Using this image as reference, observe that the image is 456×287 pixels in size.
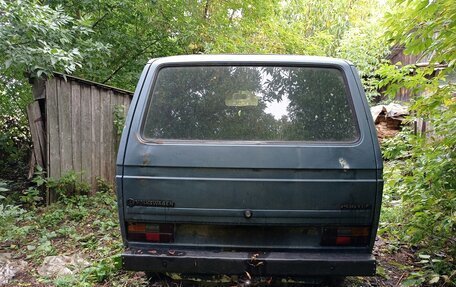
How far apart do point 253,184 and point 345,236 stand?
27.9 inches

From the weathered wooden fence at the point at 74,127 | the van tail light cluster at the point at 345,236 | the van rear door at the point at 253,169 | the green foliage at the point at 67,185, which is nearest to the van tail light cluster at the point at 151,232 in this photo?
the van rear door at the point at 253,169

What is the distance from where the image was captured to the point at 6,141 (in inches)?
256

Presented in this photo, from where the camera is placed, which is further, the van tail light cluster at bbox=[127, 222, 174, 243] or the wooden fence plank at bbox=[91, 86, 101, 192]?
the wooden fence plank at bbox=[91, 86, 101, 192]

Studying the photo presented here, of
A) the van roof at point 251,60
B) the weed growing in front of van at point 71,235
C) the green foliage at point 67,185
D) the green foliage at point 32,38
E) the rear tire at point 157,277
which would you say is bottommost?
the weed growing in front of van at point 71,235

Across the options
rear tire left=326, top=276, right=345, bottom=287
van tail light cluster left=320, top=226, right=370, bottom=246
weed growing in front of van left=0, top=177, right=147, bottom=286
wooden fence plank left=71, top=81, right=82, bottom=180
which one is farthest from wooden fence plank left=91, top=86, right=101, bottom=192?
van tail light cluster left=320, top=226, right=370, bottom=246

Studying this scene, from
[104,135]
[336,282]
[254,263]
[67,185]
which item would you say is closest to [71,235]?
[67,185]

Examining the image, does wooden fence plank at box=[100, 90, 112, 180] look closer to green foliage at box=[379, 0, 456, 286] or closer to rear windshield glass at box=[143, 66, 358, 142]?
rear windshield glass at box=[143, 66, 358, 142]

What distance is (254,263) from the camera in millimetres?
2232

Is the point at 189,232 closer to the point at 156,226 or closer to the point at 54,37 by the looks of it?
the point at 156,226

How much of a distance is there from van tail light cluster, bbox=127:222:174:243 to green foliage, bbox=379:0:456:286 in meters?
2.05

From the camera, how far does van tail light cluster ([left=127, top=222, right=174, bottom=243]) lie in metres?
2.38

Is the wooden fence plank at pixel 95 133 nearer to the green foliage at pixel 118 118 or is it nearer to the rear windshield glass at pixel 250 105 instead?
the green foliage at pixel 118 118

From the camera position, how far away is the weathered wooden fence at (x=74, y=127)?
4.96m

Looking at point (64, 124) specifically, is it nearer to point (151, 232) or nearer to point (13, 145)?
point (13, 145)
